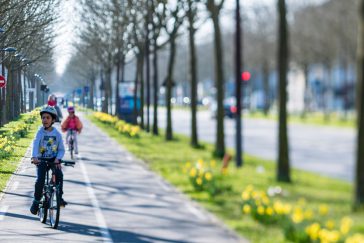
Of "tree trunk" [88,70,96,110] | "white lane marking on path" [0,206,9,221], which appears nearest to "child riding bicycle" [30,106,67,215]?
"white lane marking on path" [0,206,9,221]

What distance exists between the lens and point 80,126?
15.0 feet

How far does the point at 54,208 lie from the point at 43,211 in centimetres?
12

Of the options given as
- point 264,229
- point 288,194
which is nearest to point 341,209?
point 264,229

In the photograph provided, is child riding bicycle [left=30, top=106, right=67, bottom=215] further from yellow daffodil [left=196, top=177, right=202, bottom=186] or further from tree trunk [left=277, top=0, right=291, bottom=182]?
tree trunk [left=277, top=0, right=291, bottom=182]

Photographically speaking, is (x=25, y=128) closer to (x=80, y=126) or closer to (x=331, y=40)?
(x=80, y=126)

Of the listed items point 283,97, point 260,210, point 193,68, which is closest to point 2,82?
point 260,210

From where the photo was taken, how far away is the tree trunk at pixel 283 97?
21641 millimetres

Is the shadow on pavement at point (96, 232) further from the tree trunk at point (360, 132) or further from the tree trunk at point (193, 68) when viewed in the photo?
the tree trunk at point (193, 68)

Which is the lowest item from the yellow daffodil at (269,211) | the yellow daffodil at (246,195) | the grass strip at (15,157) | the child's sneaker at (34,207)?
the yellow daffodil at (269,211)

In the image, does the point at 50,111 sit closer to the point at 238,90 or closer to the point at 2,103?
the point at 2,103

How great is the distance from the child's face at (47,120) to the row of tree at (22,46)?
0.46 meters

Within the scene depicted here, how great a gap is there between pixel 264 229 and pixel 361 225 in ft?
6.70

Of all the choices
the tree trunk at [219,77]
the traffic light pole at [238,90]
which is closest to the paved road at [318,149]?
the traffic light pole at [238,90]

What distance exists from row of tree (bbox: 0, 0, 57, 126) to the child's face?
0.46 meters
